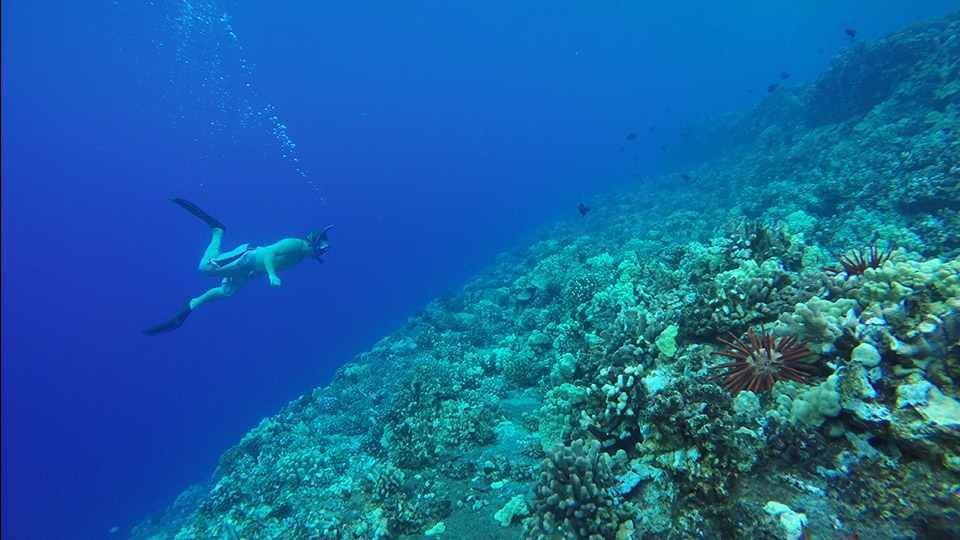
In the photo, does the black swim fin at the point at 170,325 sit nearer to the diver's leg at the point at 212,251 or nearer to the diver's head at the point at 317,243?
the diver's leg at the point at 212,251

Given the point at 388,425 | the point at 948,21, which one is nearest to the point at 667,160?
the point at 948,21

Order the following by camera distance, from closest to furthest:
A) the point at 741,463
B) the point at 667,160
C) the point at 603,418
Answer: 1. the point at 741,463
2. the point at 603,418
3. the point at 667,160

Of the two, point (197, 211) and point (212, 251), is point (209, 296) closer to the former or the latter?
point (212, 251)

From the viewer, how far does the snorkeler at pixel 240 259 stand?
512 inches

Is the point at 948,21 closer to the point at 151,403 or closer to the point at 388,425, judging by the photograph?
the point at 388,425

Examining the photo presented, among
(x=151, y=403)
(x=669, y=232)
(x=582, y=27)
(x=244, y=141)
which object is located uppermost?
(x=244, y=141)

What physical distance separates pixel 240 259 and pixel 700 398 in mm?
14683

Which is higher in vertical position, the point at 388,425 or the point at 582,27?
the point at 582,27

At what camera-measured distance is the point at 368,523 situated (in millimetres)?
6926

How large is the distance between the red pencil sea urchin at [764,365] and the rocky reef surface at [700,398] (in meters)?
0.02

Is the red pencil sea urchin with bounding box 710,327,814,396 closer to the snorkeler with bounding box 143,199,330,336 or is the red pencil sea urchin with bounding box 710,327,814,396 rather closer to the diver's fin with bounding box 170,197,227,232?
the snorkeler with bounding box 143,199,330,336

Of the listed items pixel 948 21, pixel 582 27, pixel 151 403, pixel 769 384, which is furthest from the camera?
pixel 582 27

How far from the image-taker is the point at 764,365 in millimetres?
4035

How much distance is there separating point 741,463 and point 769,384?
2.98 feet
